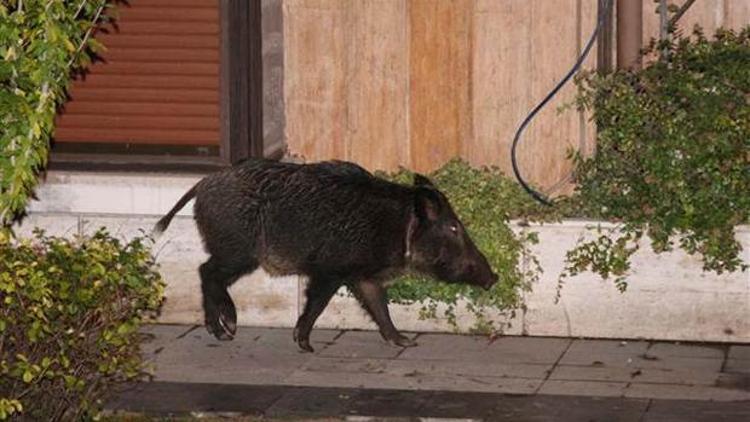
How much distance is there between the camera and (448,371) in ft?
40.6

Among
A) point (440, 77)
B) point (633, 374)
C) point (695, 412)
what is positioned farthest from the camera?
point (440, 77)

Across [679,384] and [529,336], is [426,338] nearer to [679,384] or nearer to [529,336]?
[529,336]

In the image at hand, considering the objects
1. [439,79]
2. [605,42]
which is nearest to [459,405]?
[439,79]

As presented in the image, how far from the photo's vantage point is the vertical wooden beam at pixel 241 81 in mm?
14336

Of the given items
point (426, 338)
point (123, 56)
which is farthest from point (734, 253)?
point (123, 56)

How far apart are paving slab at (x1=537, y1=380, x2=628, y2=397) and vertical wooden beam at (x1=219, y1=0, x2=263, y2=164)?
3.45 m

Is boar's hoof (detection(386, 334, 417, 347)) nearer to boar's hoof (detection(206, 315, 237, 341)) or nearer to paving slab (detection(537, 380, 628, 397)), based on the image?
boar's hoof (detection(206, 315, 237, 341))

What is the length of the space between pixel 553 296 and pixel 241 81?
2.84 meters

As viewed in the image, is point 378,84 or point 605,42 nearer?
point 605,42

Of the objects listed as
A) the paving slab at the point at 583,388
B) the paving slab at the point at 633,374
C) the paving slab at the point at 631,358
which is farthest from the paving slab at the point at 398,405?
the paving slab at the point at 631,358

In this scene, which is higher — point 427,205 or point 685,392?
point 427,205

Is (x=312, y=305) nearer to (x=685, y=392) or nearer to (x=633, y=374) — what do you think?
(x=633, y=374)

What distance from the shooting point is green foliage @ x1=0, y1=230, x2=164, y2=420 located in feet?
30.9

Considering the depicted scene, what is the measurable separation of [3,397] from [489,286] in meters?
4.19
